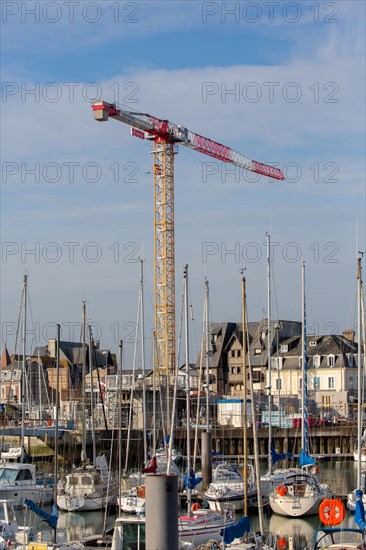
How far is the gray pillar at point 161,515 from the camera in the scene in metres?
21.6

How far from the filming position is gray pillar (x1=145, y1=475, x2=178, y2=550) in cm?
2159

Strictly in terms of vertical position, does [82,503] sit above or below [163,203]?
below

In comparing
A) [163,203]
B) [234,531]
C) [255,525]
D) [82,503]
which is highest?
[163,203]

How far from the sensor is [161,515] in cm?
2169

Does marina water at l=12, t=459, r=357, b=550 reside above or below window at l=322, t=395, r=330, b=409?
below

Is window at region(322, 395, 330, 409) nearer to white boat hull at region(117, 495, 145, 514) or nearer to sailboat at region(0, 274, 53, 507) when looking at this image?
sailboat at region(0, 274, 53, 507)

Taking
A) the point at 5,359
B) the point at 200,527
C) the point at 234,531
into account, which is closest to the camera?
the point at 234,531

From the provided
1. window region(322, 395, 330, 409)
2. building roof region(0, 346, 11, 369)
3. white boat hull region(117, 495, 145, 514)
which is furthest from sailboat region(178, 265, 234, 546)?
building roof region(0, 346, 11, 369)

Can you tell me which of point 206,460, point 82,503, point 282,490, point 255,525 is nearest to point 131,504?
point 255,525

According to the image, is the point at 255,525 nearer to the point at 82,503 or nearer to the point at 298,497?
the point at 298,497

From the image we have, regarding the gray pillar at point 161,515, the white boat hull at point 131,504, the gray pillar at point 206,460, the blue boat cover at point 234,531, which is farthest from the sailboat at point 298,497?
the gray pillar at point 161,515

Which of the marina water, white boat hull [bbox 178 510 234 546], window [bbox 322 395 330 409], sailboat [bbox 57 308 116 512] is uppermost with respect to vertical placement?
window [bbox 322 395 330 409]

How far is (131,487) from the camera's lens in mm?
52844

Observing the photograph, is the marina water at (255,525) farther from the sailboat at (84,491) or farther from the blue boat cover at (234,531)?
the blue boat cover at (234,531)
